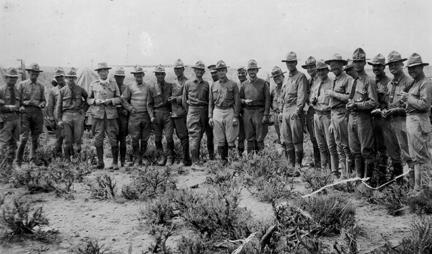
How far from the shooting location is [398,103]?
6.34 meters

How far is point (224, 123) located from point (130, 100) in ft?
7.80

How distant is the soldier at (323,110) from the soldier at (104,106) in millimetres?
4401

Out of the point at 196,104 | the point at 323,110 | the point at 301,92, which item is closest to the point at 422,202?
the point at 323,110

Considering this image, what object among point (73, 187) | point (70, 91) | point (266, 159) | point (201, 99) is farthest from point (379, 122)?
point (70, 91)

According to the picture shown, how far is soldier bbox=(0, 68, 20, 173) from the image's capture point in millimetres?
9109

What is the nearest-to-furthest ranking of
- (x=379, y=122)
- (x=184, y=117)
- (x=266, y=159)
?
1. (x=379, y=122)
2. (x=266, y=159)
3. (x=184, y=117)

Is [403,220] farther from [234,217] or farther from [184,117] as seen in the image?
[184,117]

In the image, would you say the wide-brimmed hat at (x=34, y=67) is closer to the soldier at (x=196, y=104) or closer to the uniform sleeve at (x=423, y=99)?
the soldier at (x=196, y=104)

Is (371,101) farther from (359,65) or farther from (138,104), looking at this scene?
(138,104)

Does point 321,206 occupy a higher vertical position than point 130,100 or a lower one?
lower

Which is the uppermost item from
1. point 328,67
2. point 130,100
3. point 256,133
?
point 328,67

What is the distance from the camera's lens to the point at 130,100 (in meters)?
9.66

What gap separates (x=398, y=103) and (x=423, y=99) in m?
0.56

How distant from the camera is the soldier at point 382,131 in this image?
6.73 m
